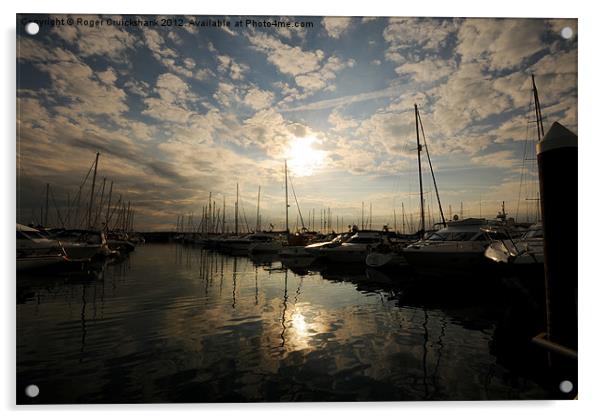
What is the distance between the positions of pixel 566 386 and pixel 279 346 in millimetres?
3488

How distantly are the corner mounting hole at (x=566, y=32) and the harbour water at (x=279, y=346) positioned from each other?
426cm

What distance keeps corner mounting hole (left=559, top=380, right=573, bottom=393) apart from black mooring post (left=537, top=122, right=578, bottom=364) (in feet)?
5.25

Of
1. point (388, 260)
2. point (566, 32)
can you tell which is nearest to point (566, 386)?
point (566, 32)

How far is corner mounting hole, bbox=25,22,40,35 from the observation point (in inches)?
164

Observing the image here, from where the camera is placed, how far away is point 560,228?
2465mm

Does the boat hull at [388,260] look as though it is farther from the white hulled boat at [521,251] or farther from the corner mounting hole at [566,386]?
the corner mounting hole at [566,386]

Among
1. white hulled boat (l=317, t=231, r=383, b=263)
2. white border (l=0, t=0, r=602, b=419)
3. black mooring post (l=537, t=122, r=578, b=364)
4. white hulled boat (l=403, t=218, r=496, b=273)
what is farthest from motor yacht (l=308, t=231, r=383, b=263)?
black mooring post (l=537, t=122, r=578, b=364)

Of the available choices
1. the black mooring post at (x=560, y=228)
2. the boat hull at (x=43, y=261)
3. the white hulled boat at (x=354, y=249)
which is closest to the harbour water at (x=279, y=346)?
the black mooring post at (x=560, y=228)

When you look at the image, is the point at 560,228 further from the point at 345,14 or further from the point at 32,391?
the point at 32,391

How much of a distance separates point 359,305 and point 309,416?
471 cm

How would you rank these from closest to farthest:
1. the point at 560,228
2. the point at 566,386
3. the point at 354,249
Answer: the point at 560,228, the point at 566,386, the point at 354,249

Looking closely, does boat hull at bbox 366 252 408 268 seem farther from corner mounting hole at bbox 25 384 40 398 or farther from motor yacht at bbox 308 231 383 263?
corner mounting hole at bbox 25 384 40 398
